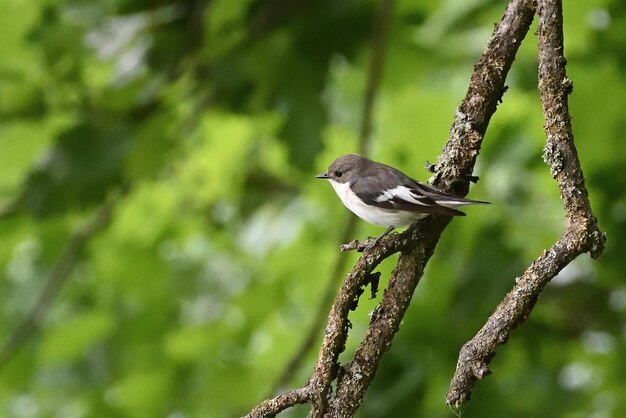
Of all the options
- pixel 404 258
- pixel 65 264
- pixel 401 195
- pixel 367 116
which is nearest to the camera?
pixel 404 258

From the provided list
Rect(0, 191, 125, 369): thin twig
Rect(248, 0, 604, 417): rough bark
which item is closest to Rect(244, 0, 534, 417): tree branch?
Rect(248, 0, 604, 417): rough bark

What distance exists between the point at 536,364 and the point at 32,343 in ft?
7.40

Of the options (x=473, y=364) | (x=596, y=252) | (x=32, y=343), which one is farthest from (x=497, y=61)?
(x=32, y=343)

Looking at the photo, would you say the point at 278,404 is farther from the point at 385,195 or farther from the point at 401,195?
the point at 385,195

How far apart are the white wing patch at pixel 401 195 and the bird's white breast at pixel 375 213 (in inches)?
0.8

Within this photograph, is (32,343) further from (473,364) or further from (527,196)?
(473,364)

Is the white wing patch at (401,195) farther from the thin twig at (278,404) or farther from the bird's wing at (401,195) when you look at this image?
the thin twig at (278,404)

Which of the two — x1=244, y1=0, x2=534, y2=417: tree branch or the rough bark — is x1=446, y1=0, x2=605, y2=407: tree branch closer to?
the rough bark

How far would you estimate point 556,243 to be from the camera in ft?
3.72

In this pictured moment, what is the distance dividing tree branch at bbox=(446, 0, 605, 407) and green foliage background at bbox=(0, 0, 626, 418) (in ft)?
5.19

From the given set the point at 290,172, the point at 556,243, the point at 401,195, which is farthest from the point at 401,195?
the point at 290,172

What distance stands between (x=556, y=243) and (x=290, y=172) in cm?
271

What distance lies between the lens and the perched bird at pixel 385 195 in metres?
1.36

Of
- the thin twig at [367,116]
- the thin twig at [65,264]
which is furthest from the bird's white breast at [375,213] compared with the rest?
the thin twig at [65,264]
